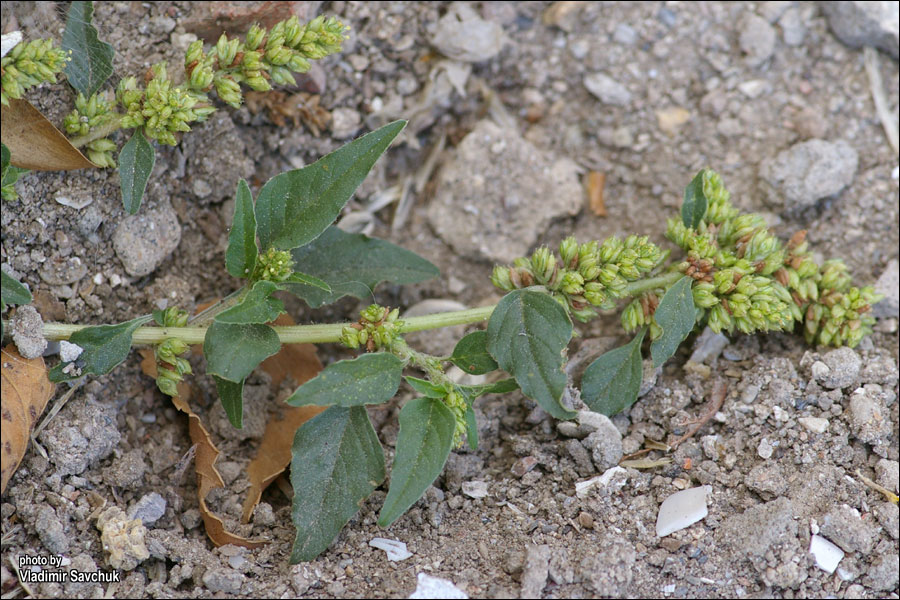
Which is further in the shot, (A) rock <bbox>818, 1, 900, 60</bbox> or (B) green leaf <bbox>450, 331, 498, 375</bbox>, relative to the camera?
(A) rock <bbox>818, 1, 900, 60</bbox>

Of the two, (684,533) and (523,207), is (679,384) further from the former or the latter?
(523,207)

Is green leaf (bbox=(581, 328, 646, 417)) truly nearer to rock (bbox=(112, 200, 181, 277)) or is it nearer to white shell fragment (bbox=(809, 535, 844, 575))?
white shell fragment (bbox=(809, 535, 844, 575))

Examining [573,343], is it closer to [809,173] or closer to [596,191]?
[596,191]

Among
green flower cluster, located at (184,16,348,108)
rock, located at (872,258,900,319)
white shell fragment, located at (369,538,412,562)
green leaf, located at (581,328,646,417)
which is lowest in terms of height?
white shell fragment, located at (369,538,412,562)

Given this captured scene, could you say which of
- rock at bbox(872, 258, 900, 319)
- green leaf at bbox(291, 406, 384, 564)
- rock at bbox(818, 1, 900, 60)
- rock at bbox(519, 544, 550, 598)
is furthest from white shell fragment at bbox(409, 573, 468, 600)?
rock at bbox(818, 1, 900, 60)

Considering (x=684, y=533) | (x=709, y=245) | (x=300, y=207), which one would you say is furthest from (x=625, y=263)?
(x=300, y=207)

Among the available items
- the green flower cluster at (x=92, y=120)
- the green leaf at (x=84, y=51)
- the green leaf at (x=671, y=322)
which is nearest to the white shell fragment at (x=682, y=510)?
the green leaf at (x=671, y=322)

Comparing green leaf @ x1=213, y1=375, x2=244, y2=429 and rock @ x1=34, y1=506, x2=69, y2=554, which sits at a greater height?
green leaf @ x1=213, y1=375, x2=244, y2=429

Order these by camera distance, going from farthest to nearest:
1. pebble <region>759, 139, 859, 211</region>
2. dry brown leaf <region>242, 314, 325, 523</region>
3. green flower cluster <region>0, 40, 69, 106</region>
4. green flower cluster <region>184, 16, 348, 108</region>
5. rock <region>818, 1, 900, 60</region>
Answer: rock <region>818, 1, 900, 60</region> < pebble <region>759, 139, 859, 211</region> < dry brown leaf <region>242, 314, 325, 523</region> < green flower cluster <region>184, 16, 348, 108</region> < green flower cluster <region>0, 40, 69, 106</region>
